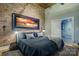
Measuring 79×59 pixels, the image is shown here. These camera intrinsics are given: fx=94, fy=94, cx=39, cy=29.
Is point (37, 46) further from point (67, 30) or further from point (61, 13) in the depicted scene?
point (61, 13)

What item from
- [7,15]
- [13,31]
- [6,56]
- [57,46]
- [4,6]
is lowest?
[6,56]

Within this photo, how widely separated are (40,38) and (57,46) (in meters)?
0.42

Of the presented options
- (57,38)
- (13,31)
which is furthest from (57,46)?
(13,31)

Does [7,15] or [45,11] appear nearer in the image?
[7,15]

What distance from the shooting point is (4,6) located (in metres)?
2.01

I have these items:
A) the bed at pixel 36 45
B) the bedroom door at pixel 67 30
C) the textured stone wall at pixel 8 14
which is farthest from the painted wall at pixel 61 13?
the textured stone wall at pixel 8 14

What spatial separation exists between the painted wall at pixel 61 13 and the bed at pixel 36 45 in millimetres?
244

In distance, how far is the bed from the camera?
1968mm

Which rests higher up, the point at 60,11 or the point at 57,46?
the point at 60,11

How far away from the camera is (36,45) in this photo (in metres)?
1.97

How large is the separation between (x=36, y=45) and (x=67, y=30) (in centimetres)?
77

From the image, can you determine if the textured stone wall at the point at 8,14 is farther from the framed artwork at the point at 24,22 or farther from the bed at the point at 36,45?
the bed at the point at 36,45

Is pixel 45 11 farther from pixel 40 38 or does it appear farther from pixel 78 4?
pixel 78 4

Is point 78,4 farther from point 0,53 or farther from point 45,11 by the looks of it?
point 0,53
